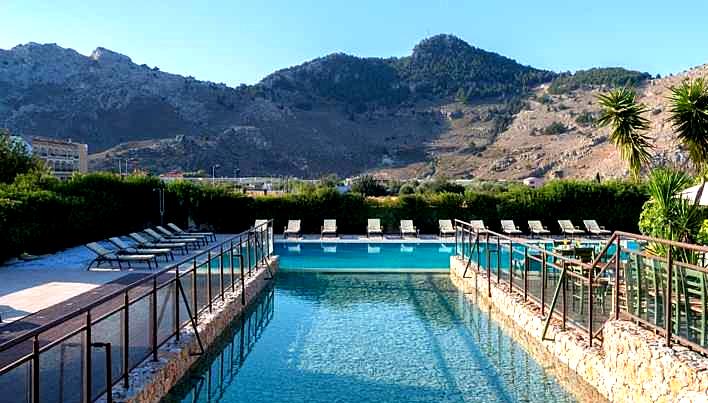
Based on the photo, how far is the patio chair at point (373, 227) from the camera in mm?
21516

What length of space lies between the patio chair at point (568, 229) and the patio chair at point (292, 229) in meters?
9.58

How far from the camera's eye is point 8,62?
71.8m

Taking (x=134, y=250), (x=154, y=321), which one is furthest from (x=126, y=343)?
(x=134, y=250)

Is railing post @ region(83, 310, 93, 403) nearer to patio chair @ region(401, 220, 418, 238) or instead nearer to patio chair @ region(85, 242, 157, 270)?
patio chair @ region(85, 242, 157, 270)

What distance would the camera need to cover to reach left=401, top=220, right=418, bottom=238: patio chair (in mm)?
21219

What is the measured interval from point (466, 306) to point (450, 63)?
80532 millimetres

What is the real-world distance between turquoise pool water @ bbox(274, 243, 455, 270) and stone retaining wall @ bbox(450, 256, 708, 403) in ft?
25.9

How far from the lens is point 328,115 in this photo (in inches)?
2781

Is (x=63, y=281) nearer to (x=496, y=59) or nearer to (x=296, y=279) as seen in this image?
(x=296, y=279)

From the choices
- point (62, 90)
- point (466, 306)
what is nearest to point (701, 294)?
point (466, 306)

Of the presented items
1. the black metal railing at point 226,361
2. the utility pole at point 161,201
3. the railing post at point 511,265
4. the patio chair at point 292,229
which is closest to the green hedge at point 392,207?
the utility pole at point 161,201

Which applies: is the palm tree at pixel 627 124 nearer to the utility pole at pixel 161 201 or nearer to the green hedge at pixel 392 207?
the green hedge at pixel 392 207

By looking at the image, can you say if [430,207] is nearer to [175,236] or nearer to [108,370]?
[175,236]

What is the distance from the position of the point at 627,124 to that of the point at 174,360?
10.1 meters
